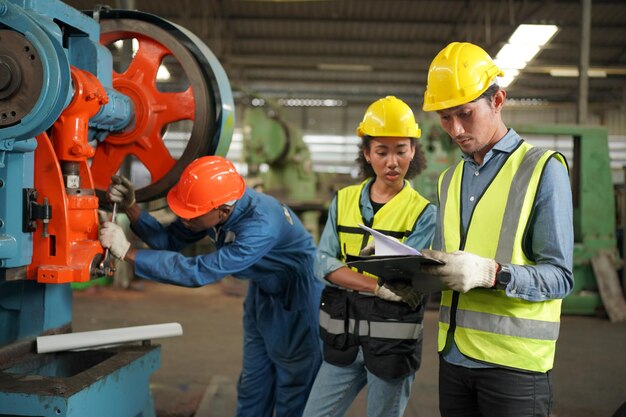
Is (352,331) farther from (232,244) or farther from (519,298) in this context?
(519,298)

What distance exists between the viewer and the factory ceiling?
8844 millimetres

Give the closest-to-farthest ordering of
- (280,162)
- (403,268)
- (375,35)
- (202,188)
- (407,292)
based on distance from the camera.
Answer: (403,268) < (407,292) < (202,188) < (280,162) < (375,35)

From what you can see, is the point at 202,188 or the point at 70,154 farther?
the point at 202,188

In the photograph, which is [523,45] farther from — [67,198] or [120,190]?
[67,198]

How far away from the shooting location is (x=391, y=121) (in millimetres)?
1849

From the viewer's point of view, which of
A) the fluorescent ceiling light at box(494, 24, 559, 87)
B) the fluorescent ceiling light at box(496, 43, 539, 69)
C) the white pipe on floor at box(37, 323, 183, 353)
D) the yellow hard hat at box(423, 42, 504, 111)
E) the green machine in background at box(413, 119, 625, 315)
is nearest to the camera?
the yellow hard hat at box(423, 42, 504, 111)

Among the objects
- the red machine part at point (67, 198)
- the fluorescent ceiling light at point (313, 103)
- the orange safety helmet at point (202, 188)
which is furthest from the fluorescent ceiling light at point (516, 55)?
the red machine part at point (67, 198)

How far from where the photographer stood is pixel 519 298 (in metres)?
1.22

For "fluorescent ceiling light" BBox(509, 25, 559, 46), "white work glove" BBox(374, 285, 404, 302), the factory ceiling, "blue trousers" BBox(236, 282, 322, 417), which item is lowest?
"blue trousers" BBox(236, 282, 322, 417)

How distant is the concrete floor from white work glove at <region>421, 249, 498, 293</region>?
1.93m

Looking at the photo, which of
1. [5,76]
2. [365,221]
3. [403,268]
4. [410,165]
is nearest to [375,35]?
[410,165]

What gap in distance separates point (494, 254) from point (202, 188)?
980mm

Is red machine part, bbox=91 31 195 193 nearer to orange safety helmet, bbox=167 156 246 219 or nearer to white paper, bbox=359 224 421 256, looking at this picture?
orange safety helmet, bbox=167 156 246 219

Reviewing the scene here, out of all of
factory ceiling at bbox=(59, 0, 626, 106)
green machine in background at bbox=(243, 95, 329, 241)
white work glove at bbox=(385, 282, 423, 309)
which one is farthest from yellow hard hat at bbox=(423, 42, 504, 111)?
factory ceiling at bbox=(59, 0, 626, 106)
